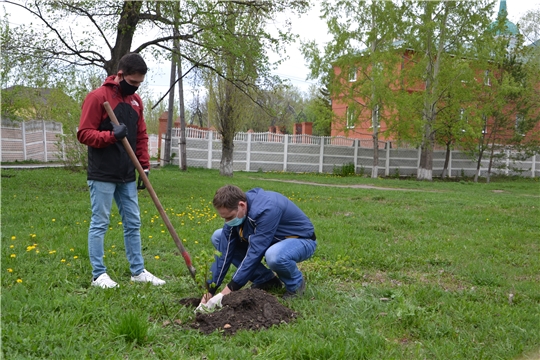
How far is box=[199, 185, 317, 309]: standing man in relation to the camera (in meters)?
3.89

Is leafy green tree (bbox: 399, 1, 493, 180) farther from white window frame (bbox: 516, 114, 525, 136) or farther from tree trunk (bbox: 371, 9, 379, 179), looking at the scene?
white window frame (bbox: 516, 114, 525, 136)

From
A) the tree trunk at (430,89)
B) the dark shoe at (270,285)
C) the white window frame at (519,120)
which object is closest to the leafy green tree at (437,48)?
the tree trunk at (430,89)

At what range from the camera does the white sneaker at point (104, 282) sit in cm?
422

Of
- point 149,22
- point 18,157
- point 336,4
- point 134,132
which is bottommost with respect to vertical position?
point 18,157

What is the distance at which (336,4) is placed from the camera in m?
24.8

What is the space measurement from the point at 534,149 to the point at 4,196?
1041 inches

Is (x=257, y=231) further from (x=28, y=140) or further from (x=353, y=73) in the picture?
(x=28, y=140)

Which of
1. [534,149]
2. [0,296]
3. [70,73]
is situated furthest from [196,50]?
[534,149]

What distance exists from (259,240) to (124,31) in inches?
350

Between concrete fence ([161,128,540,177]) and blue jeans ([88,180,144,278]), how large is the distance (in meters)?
20.6

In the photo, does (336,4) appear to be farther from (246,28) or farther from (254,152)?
(246,28)

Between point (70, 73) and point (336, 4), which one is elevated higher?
point (336, 4)

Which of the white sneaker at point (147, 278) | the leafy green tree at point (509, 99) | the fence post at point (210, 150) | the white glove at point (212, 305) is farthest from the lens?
the fence post at point (210, 150)

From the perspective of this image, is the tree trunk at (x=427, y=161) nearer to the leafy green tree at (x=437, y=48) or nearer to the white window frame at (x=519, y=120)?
the leafy green tree at (x=437, y=48)
